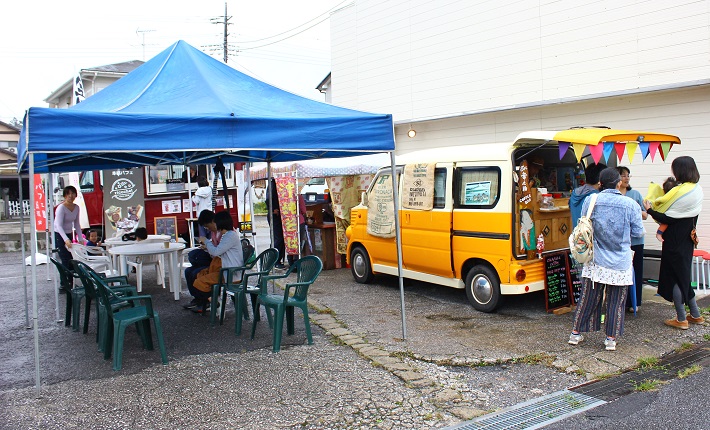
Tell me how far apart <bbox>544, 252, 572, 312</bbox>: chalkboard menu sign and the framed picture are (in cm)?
833

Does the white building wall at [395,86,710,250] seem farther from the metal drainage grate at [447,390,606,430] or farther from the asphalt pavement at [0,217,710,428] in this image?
the metal drainage grate at [447,390,606,430]

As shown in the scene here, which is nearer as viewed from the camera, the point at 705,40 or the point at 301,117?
the point at 301,117

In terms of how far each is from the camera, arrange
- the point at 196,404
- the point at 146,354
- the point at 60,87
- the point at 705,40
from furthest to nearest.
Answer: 1. the point at 60,87
2. the point at 705,40
3. the point at 146,354
4. the point at 196,404

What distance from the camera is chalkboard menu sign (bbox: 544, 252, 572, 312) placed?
270 inches

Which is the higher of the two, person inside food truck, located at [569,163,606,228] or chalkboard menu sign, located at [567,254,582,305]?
person inside food truck, located at [569,163,606,228]

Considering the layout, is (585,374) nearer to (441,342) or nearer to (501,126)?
(441,342)

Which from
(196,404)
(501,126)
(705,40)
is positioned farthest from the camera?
(501,126)

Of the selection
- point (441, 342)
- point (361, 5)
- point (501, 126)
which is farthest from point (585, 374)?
point (361, 5)

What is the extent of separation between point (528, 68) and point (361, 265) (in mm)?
4650

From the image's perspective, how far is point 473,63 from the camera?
37.0ft

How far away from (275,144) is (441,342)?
103 inches

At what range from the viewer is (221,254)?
6699 mm

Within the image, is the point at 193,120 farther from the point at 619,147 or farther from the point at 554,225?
the point at 554,225

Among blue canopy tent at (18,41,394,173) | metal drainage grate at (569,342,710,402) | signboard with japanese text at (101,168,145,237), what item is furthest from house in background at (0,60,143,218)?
metal drainage grate at (569,342,710,402)
